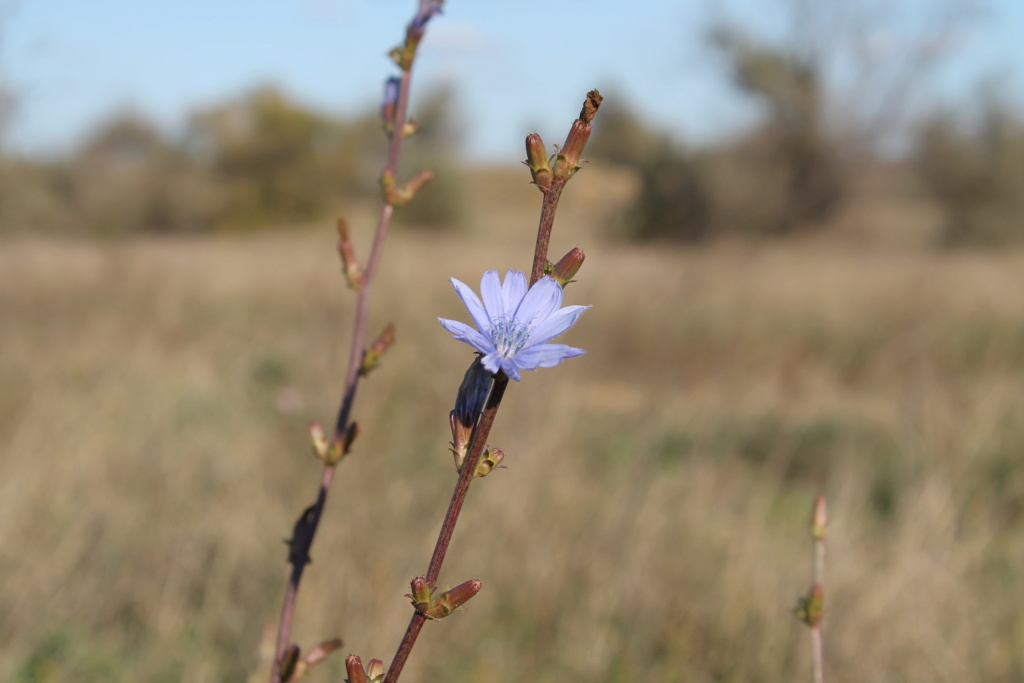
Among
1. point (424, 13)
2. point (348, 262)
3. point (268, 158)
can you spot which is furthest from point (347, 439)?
point (268, 158)

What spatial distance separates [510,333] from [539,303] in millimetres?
33

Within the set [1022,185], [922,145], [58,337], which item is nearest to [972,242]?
[1022,185]

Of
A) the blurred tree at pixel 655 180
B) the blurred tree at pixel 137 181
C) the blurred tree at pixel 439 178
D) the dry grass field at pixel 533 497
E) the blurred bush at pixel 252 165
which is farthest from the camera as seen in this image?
the blurred bush at pixel 252 165

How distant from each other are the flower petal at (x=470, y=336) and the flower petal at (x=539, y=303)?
4 centimetres

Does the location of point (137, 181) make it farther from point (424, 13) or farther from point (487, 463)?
point (487, 463)

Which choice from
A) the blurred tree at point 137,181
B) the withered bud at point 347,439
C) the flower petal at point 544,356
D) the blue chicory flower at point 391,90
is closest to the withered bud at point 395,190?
the blue chicory flower at point 391,90

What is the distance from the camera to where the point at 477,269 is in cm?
779

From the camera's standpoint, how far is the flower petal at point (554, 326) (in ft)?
2.08

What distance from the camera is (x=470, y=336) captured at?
57cm

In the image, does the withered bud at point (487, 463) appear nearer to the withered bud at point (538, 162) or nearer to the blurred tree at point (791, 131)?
the withered bud at point (538, 162)

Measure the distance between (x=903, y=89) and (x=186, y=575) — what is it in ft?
54.9

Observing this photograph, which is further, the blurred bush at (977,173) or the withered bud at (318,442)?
the blurred bush at (977,173)

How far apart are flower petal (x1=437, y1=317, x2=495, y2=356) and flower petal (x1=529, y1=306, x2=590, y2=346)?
1.7 inches

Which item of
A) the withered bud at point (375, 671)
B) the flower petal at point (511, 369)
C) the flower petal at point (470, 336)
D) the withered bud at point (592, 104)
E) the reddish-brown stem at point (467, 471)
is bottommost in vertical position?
the withered bud at point (375, 671)
